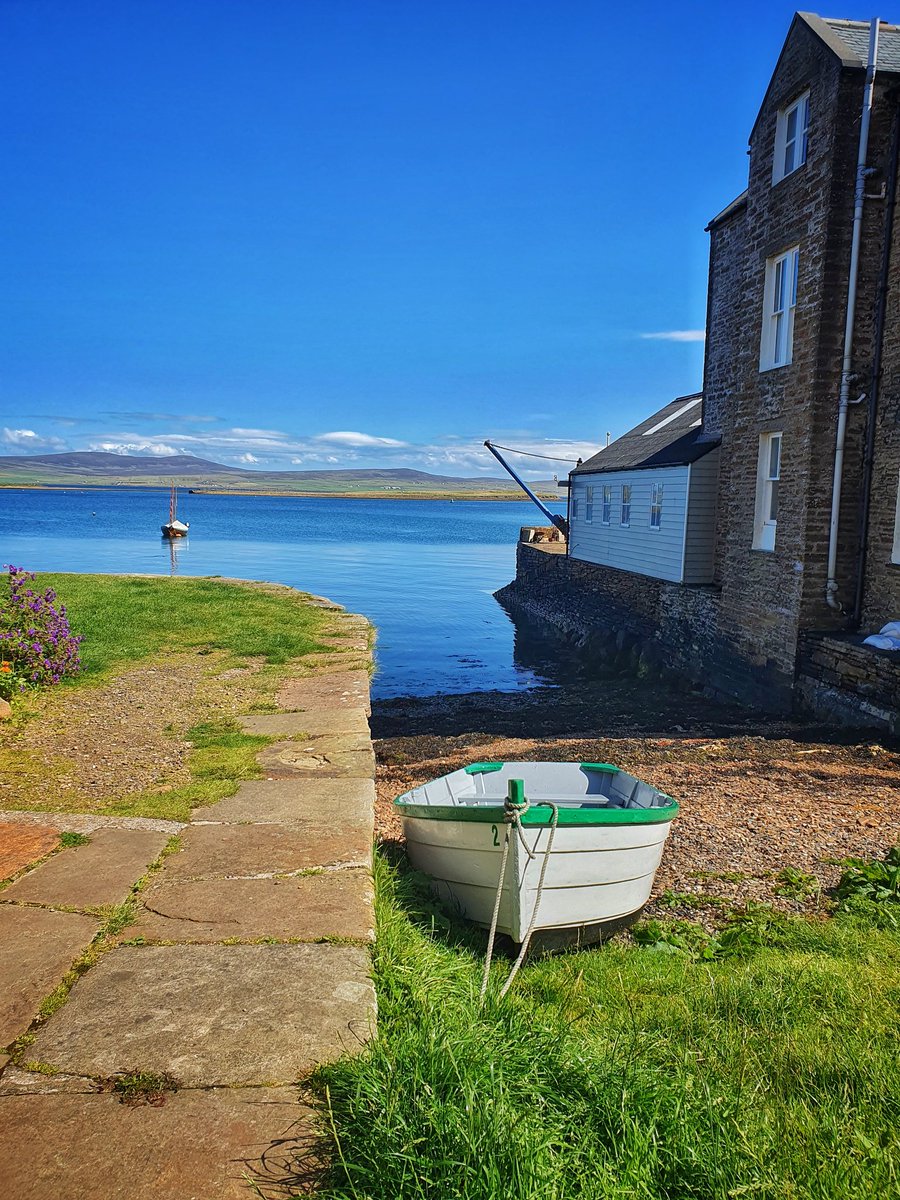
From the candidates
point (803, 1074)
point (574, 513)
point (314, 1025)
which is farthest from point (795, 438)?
→ point (574, 513)

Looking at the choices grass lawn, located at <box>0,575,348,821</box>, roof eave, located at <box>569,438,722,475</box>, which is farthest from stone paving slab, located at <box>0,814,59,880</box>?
roof eave, located at <box>569,438,722,475</box>

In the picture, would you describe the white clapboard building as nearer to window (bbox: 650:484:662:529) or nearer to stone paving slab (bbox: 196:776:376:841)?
window (bbox: 650:484:662:529)

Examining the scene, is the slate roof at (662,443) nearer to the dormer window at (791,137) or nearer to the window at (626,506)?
the window at (626,506)

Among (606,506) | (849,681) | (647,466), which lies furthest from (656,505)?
(849,681)

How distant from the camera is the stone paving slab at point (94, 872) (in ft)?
14.4

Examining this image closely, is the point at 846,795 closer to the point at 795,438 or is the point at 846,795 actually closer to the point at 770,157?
the point at 795,438

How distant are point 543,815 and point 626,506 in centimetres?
2139

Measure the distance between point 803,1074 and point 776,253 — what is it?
15.0m

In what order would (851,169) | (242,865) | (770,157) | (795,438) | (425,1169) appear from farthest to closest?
(770,157)
(795,438)
(851,169)
(242,865)
(425,1169)

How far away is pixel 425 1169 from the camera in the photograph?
103 inches

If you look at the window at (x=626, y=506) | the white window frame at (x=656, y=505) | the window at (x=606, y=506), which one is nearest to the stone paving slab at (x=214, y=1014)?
the white window frame at (x=656, y=505)

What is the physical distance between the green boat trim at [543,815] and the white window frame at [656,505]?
683 inches

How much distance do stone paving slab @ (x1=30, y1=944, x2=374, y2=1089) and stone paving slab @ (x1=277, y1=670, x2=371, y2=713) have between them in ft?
17.9

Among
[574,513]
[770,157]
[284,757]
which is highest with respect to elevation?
[770,157]
